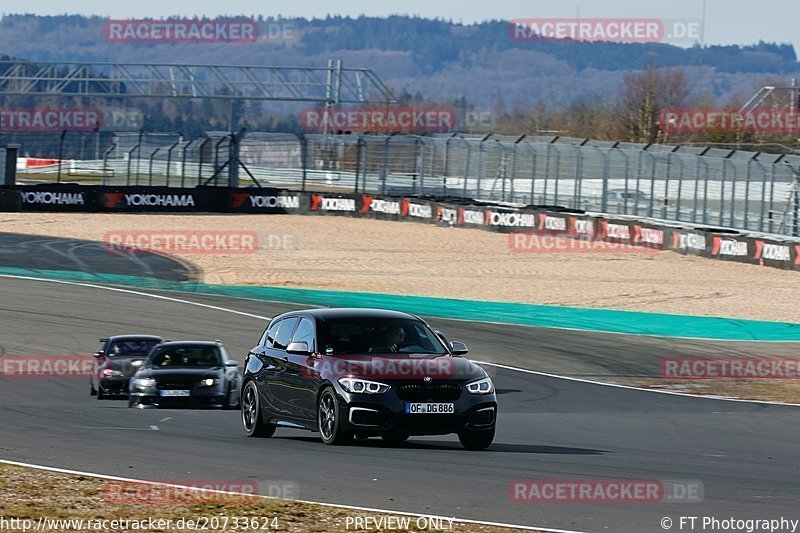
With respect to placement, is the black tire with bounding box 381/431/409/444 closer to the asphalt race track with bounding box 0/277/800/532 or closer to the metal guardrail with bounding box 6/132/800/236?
the asphalt race track with bounding box 0/277/800/532

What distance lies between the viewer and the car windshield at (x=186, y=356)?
19.2m

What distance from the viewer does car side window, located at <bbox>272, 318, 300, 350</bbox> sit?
1373 centimetres

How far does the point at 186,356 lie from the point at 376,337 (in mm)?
7106

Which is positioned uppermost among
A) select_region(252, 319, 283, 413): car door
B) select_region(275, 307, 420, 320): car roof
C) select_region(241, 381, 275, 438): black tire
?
select_region(275, 307, 420, 320): car roof

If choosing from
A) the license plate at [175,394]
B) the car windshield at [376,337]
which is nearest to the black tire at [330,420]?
the car windshield at [376,337]

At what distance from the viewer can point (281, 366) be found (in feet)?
44.3

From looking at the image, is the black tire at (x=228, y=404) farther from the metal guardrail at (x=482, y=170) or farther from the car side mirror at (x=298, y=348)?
the metal guardrail at (x=482, y=170)

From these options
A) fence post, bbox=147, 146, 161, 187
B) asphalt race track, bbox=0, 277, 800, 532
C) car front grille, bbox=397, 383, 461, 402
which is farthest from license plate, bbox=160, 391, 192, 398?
fence post, bbox=147, 146, 161, 187

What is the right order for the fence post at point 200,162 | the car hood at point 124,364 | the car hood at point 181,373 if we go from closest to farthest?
A: the car hood at point 181,373
the car hood at point 124,364
the fence post at point 200,162

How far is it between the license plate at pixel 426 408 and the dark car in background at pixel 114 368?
9265 mm

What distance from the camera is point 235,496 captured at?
920 centimetres

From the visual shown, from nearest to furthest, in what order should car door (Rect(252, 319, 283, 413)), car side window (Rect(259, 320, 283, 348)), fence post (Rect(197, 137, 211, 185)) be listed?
car door (Rect(252, 319, 283, 413)), car side window (Rect(259, 320, 283, 348)), fence post (Rect(197, 137, 211, 185))

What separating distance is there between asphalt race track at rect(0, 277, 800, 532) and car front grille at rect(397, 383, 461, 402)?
0.53 meters

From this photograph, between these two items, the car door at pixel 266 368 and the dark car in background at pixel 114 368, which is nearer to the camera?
the car door at pixel 266 368
